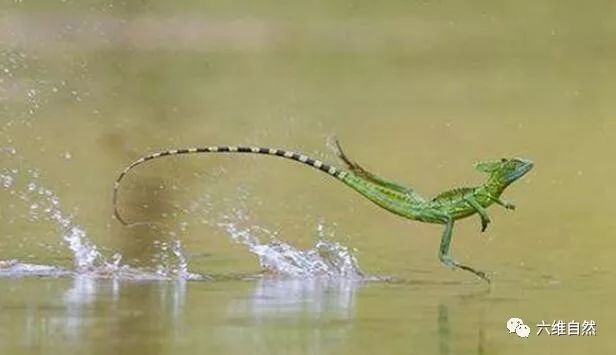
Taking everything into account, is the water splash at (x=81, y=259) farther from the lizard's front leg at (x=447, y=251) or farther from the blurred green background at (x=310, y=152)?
the lizard's front leg at (x=447, y=251)

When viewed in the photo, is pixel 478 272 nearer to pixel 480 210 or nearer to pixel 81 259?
pixel 480 210

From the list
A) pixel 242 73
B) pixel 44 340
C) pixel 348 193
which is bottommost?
pixel 44 340

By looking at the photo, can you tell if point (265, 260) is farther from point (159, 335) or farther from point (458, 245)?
point (159, 335)

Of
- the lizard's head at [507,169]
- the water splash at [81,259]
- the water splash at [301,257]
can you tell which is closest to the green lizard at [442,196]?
the lizard's head at [507,169]

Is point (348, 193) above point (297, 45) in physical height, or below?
below

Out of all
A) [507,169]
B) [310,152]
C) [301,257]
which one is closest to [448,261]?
[507,169]

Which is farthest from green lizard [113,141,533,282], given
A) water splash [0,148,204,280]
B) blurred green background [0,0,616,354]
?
water splash [0,148,204,280]

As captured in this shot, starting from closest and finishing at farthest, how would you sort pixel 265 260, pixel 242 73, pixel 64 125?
1. pixel 265 260
2. pixel 64 125
3. pixel 242 73

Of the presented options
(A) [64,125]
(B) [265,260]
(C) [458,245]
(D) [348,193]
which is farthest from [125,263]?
(A) [64,125]
